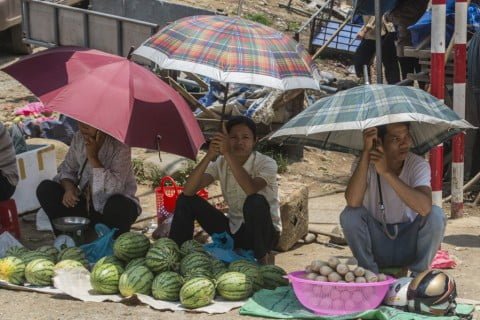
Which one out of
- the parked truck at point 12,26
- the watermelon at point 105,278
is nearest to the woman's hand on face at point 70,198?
the watermelon at point 105,278

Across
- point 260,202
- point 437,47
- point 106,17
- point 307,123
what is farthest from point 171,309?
point 106,17

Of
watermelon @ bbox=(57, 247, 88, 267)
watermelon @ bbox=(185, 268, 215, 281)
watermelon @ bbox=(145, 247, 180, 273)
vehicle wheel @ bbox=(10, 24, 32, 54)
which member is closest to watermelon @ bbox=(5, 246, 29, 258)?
watermelon @ bbox=(57, 247, 88, 267)

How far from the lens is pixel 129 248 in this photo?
18.7ft

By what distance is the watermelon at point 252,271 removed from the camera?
5.53m

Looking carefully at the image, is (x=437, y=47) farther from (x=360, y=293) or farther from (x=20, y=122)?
(x=20, y=122)

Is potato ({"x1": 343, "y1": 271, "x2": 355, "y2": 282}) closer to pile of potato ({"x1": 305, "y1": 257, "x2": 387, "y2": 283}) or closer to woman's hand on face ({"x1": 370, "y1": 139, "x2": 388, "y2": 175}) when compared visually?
pile of potato ({"x1": 305, "y1": 257, "x2": 387, "y2": 283})

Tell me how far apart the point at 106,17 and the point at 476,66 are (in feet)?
16.6

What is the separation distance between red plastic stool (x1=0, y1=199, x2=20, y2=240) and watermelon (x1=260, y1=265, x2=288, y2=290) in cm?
220

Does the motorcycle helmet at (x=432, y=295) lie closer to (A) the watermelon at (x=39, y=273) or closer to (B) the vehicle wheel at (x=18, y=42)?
(A) the watermelon at (x=39, y=273)

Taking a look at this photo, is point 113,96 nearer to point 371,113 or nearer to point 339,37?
point 371,113

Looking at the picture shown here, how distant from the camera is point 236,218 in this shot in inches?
243

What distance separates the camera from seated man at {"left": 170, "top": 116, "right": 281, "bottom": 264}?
19.2 feet

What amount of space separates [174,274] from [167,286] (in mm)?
111

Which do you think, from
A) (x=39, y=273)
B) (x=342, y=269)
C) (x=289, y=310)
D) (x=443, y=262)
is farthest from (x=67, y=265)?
(x=443, y=262)
